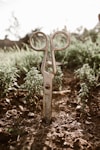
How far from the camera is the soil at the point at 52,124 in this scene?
223cm

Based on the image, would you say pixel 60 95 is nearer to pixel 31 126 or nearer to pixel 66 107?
pixel 66 107

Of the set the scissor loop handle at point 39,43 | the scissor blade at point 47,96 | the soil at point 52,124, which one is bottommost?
the soil at point 52,124

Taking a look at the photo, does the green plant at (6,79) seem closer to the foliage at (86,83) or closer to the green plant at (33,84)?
the green plant at (33,84)


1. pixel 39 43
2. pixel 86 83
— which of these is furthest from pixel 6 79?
pixel 39 43

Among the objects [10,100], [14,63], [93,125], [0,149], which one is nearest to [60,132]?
[93,125]

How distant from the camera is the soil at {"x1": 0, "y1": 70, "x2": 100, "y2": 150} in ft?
7.30

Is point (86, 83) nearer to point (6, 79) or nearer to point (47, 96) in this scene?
point (47, 96)

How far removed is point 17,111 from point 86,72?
97cm

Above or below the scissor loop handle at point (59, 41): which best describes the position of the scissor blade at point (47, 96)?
below

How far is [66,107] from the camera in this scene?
286 cm

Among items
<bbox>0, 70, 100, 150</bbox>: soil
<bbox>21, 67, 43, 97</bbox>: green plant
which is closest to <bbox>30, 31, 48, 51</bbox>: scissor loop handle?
<bbox>21, 67, 43, 97</bbox>: green plant

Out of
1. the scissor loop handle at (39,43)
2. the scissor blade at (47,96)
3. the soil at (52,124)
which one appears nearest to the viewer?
the soil at (52,124)

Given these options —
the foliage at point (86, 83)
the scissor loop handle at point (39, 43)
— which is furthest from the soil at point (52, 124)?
the scissor loop handle at point (39, 43)

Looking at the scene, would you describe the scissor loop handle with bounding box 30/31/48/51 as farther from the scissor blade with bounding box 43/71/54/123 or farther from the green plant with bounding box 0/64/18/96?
the green plant with bounding box 0/64/18/96
